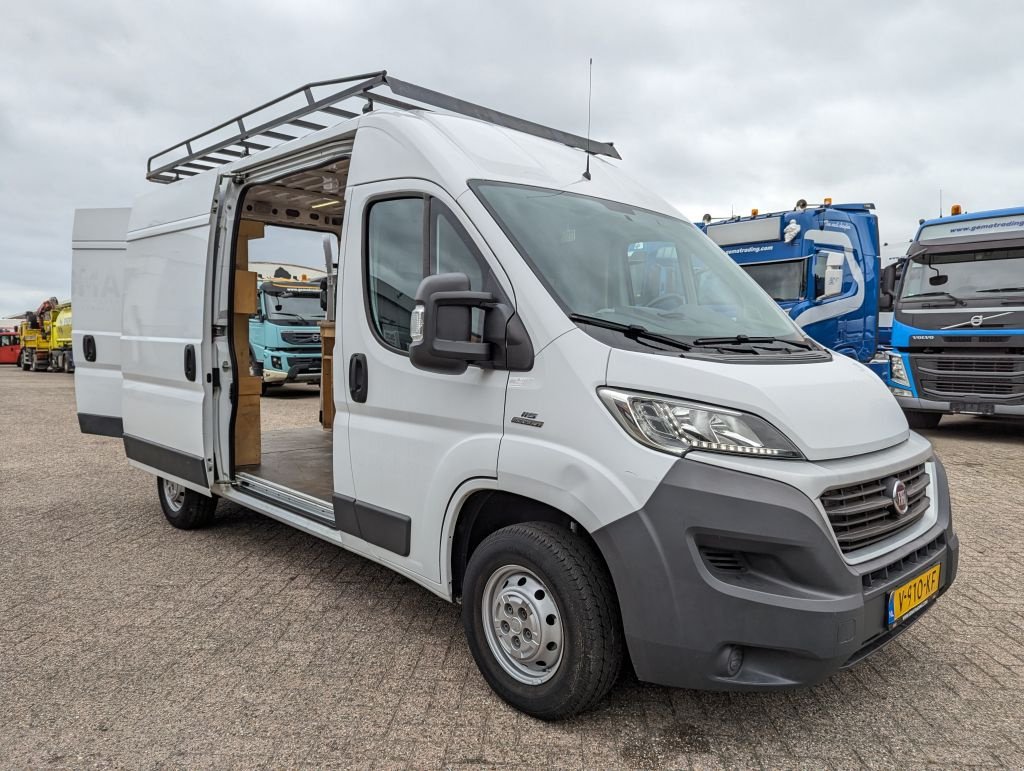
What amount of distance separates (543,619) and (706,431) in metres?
0.94

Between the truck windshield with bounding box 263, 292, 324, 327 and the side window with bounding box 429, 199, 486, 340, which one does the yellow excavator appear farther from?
the side window with bounding box 429, 199, 486, 340

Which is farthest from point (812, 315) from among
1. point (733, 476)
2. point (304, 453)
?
point (733, 476)

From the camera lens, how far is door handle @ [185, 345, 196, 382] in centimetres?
486

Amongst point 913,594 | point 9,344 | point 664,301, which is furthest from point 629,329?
point 9,344

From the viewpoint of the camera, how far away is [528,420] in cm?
277

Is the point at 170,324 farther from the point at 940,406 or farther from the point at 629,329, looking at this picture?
the point at 940,406

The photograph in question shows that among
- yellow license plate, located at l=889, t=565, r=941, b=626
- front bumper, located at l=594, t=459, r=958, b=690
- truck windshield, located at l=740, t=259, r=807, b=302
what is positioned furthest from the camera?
truck windshield, located at l=740, t=259, r=807, b=302

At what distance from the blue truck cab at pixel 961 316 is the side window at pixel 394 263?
7331mm

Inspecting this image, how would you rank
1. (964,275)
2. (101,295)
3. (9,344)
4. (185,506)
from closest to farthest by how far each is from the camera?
(185,506), (101,295), (964,275), (9,344)

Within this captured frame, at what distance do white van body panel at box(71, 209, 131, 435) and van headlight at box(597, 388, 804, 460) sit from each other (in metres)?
5.03

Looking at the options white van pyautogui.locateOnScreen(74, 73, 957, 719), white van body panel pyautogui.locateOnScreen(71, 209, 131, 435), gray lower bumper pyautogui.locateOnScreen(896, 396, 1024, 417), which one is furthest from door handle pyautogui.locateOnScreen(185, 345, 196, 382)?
gray lower bumper pyautogui.locateOnScreen(896, 396, 1024, 417)

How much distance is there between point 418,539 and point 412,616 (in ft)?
2.53

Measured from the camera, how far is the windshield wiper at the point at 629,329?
269cm

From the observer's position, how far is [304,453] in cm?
600
